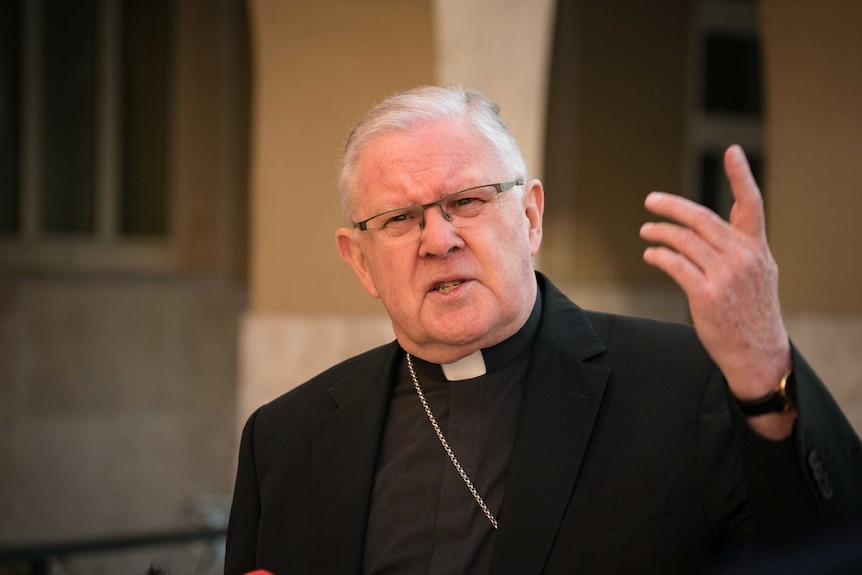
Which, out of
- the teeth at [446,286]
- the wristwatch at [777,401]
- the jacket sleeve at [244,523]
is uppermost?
the teeth at [446,286]

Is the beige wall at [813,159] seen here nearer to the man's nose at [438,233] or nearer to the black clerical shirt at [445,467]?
the black clerical shirt at [445,467]

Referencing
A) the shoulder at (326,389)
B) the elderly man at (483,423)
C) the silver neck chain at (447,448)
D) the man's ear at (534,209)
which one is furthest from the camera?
the shoulder at (326,389)

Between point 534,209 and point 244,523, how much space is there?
1008 mm

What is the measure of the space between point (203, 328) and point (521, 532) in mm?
6604

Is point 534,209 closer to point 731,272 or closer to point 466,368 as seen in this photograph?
point 466,368

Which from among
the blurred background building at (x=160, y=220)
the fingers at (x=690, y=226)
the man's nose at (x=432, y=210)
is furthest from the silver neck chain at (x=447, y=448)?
the blurred background building at (x=160, y=220)

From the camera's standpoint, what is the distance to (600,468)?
7.35 feet

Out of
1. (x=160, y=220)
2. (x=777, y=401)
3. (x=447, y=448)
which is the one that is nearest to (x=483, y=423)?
(x=447, y=448)

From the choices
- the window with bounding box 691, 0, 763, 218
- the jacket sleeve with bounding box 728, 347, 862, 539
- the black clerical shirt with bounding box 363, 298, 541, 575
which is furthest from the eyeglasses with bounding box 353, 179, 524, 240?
the window with bounding box 691, 0, 763, 218

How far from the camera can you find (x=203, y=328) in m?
8.50

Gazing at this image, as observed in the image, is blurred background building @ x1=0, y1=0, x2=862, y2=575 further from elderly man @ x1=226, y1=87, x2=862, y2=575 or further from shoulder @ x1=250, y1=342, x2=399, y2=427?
elderly man @ x1=226, y1=87, x2=862, y2=575

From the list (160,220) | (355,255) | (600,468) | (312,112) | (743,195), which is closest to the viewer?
(743,195)

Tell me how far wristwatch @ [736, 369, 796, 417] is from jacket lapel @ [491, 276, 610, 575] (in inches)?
20.2

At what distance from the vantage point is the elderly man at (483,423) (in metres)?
2.14
